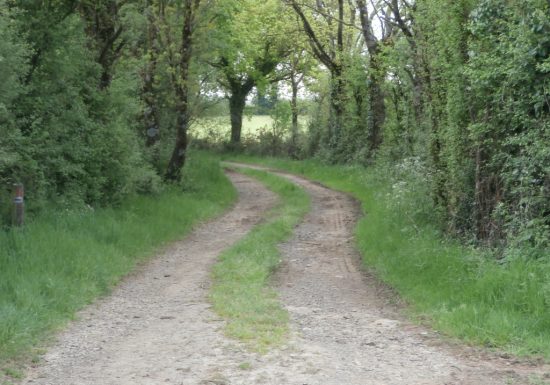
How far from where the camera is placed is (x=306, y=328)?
724cm

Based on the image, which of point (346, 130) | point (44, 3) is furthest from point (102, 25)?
point (346, 130)

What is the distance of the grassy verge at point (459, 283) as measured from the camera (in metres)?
6.74

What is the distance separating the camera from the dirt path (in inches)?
224

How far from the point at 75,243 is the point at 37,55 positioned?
449 cm

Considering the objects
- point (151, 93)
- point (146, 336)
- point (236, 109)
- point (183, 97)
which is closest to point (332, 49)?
point (236, 109)

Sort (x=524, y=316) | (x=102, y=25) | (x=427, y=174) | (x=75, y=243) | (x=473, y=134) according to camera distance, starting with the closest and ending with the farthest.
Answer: (x=524, y=316) → (x=473, y=134) → (x=75, y=243) → (x=427, y=174) → (x=102, y=25)

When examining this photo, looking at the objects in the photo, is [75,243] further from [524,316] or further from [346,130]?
[346,130]

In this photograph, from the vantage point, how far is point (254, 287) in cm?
916

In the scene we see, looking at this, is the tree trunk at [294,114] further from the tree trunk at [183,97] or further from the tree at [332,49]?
the tree trunk at [183,97]

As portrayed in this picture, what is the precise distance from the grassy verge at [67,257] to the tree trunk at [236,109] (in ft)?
80.9

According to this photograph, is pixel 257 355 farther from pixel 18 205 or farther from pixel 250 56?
pixel 250 56

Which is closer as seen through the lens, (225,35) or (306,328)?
(306,328)

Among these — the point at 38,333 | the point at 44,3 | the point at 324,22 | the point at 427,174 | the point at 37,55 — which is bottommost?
the point at 38,333

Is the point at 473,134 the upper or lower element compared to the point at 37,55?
lower
